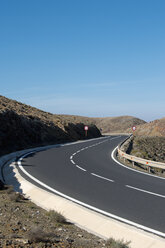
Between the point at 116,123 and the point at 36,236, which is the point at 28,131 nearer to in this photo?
the point at 36,236

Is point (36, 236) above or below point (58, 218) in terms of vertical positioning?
above

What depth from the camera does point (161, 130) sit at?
2815 inches

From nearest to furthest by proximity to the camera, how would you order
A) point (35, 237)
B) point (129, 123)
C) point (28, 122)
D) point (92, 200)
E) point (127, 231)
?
point (35, 237), point (127, 231), point (92, 200), point (28, 122), point (129, 123)

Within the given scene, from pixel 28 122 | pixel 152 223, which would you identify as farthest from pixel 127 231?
pixel 28 122

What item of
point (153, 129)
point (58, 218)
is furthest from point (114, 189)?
point (153, 129)

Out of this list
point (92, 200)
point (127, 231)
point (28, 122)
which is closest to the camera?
point (127, 231)

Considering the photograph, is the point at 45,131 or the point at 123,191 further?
the point at 45,131

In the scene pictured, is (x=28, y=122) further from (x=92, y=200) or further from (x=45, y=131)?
(x=92, y=200)

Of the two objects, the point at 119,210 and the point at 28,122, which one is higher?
the point at 28,122

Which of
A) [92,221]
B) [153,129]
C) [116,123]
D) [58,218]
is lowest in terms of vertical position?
[92,221]

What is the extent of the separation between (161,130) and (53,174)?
62.8 metres

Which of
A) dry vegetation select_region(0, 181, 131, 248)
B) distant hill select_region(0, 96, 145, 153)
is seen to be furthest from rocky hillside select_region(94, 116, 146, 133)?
dry vegetation select_region(0, 181, 131, 248)

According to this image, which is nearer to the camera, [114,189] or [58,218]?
[58,218]

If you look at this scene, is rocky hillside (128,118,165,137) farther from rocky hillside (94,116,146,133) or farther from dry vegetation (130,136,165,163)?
rocky hillside (94,116,146,133)
